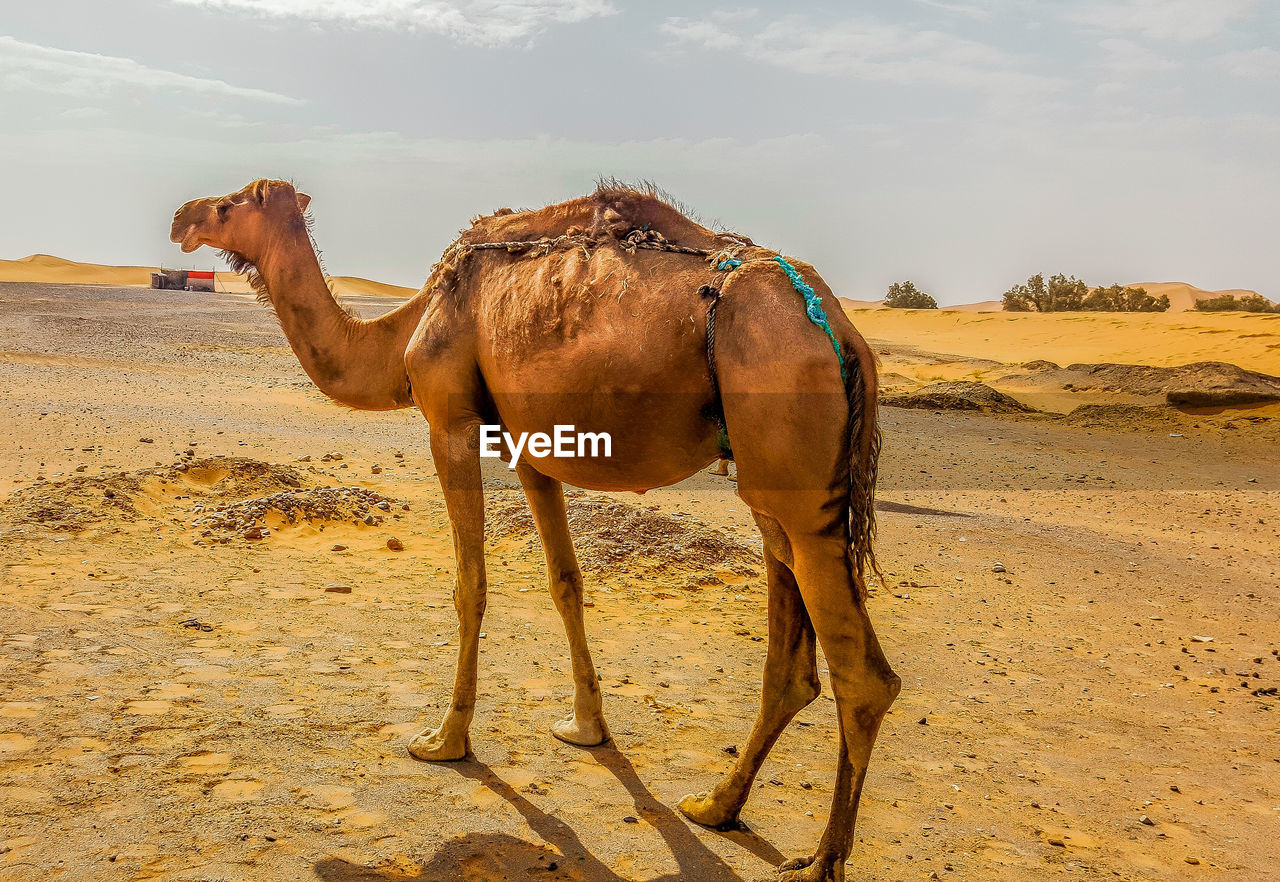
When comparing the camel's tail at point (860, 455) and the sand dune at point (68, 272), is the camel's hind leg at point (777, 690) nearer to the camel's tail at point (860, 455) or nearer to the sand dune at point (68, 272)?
the camel's tail at point (860, 455)

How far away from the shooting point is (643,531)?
8938 millimetres

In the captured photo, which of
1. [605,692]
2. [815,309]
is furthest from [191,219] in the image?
[815,309]

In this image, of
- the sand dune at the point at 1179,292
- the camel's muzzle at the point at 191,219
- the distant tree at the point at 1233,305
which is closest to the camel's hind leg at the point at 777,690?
the camel's muzzle at the point at 191,219

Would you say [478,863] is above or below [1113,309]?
below

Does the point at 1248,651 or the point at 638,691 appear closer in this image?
the point at 638,691

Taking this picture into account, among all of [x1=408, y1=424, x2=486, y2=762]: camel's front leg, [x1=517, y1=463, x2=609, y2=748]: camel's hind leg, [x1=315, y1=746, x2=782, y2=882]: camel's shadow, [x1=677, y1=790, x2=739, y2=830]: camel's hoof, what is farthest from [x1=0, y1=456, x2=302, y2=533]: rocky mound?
[x1=677, y1=790, x2=739, y2=830]: camel's hoof

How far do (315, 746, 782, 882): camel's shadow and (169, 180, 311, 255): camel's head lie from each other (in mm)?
3463

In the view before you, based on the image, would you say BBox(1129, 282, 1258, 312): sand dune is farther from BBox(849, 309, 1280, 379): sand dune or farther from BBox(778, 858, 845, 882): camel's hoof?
BBox(778, 858, 845, 882): camel's hoof

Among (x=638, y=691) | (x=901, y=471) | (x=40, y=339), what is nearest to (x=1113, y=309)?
(x=901, y=471)

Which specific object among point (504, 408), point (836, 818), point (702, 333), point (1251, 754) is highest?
point (702, 333)

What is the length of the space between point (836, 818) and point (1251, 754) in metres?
3.24

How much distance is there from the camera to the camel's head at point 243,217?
5.71 meters

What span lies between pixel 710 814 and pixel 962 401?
17145 mm

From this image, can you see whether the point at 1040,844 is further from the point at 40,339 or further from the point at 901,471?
the point at 40,339
